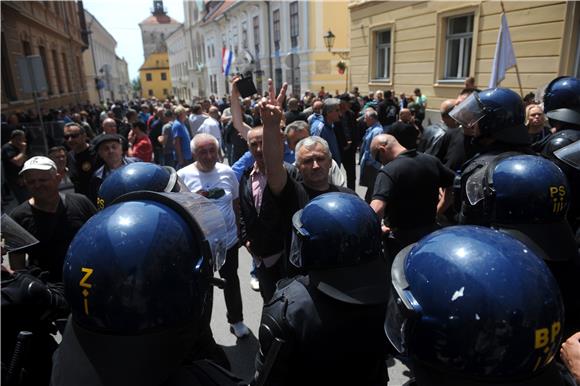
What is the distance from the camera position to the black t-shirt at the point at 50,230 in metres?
2.61

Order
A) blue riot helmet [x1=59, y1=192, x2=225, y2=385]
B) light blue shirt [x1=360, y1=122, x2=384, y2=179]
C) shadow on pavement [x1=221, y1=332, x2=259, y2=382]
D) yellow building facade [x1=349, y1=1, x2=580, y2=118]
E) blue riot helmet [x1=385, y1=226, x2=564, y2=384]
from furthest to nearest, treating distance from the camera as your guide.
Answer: yellow building facade [x1=349, y1=1, x2=580, y2=118], light blue shirt [x1=360, y1=122, x2=384, y2=179], shadow on pavement [x1=221, y1=332, x2=259, y2=382], blue riot helmet [x1=59, y1=192, x2=225, y2=385], blue riot helmet [x1=385, y1=226, x2=564, y2=384]

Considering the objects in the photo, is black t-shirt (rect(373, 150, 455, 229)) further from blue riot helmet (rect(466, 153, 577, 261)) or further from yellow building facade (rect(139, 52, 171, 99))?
yellow building facade (rect(139, 52, 171, 99))

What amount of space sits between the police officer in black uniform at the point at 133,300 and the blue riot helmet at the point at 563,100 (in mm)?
3435

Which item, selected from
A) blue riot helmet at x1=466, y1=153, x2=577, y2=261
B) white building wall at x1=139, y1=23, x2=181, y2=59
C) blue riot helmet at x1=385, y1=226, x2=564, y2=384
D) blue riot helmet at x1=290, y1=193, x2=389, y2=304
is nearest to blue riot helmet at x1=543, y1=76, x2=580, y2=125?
blue riot helmet at x1=466, y1=153, x2=577, y2=261

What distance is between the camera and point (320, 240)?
1521mm

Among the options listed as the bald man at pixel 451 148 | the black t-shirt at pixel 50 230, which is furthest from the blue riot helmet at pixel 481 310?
the bald man at pixel 451 148

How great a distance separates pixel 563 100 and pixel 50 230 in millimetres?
4231

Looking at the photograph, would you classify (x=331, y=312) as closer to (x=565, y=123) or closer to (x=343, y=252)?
(x=343, y=252)

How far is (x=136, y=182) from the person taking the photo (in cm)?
217

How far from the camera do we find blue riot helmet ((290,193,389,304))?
4.82 ft

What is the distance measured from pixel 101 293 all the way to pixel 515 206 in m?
1.81

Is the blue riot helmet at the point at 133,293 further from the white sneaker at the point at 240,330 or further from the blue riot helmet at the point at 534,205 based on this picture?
the white sneaker at the point at 240,330

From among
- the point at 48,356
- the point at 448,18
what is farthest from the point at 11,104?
the point at 48,356

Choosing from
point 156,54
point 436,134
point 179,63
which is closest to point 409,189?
point 436,134
